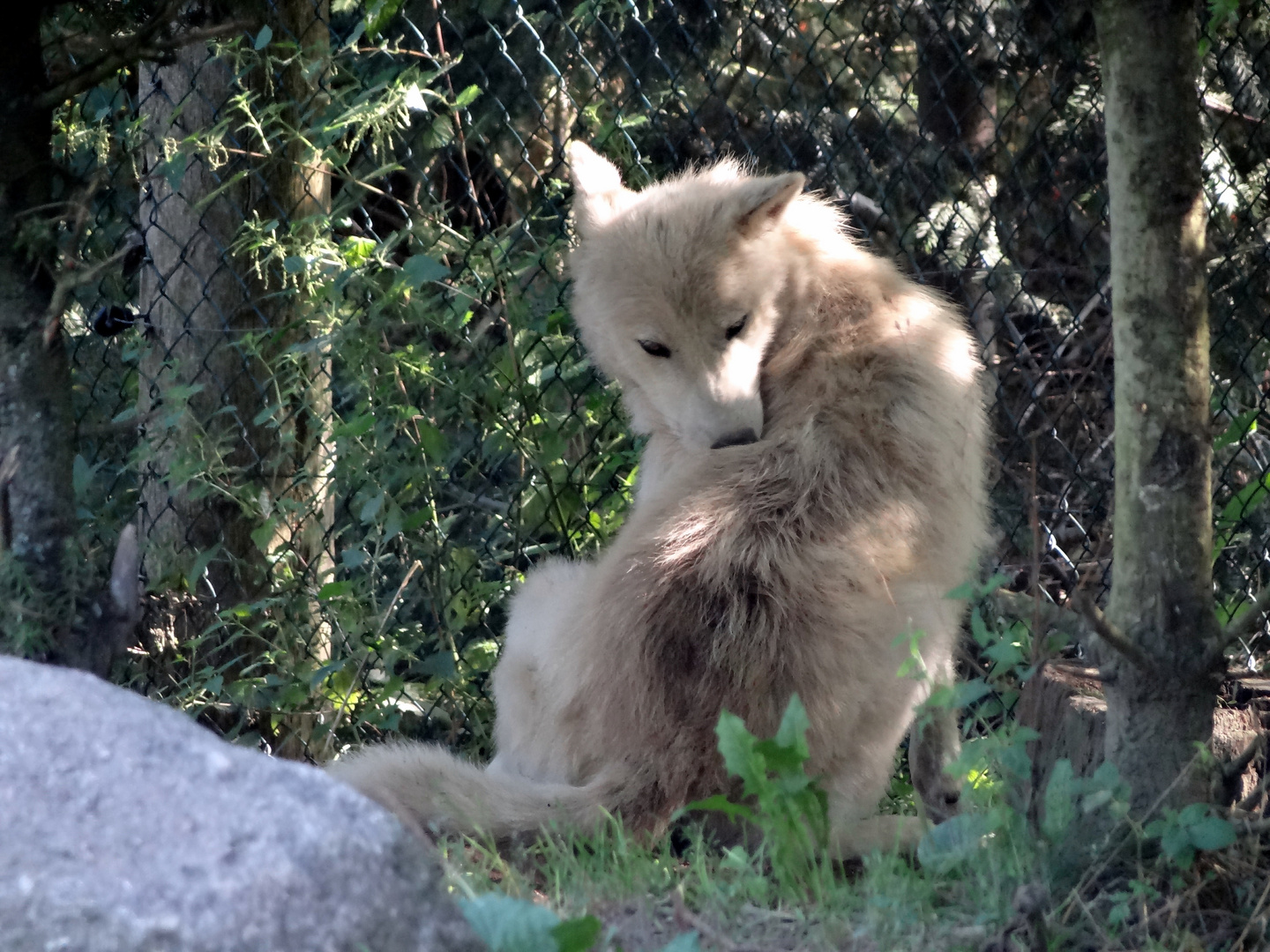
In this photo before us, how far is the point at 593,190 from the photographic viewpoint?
366cm

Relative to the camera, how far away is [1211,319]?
4727 mm

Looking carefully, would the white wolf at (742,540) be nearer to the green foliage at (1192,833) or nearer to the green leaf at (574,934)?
the green foliage at (1192,833)

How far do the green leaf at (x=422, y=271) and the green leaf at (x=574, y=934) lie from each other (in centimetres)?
243

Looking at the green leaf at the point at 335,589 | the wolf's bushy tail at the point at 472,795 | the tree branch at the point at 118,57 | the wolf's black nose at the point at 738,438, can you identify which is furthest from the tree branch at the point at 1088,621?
the tree branch at the point at 118,57

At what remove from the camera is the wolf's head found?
3.26m

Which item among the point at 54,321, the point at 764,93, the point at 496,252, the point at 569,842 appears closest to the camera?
the point at 569,842

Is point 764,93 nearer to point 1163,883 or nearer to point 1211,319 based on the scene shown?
point 1211,319

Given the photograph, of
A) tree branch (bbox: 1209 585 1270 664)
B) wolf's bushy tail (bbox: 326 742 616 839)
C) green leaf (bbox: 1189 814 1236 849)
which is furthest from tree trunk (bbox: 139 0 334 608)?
green leaf (bbox: 1189 814 1236 849)

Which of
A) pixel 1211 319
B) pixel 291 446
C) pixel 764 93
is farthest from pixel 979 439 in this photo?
pixel 764 93

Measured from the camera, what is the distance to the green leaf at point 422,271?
3.61m

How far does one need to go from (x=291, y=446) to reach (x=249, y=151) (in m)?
1.07

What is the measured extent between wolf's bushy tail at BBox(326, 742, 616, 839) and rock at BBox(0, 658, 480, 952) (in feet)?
3.93

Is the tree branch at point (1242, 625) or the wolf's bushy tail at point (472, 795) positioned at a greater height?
the tree branch at point (1242, 625)

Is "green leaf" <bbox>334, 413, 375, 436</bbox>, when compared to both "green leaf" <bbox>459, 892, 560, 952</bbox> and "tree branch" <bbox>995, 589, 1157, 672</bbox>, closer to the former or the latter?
"tree branch" <bbox>995, 589, 1157, 672</bbox>
